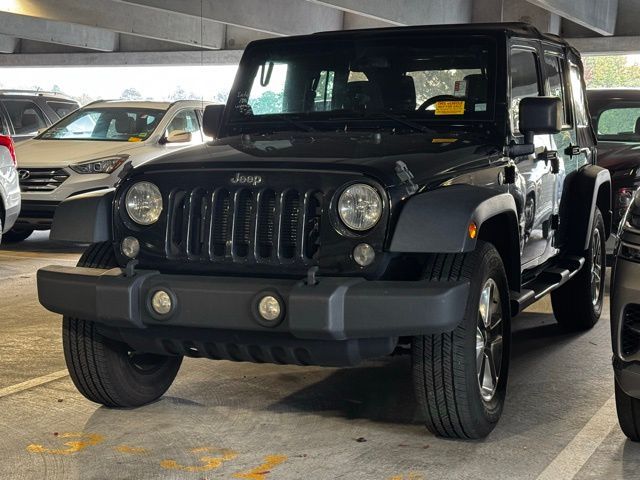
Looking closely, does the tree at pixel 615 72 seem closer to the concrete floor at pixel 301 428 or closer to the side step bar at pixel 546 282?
the side step bar at pixel 546 282

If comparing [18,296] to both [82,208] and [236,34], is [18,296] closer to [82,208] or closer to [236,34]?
[82,208]

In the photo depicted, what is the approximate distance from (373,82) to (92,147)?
23.3 ft

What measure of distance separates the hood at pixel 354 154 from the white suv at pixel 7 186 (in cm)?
500

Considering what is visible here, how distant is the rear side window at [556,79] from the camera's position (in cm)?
646

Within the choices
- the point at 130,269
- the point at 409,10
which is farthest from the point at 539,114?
the point at 409,10

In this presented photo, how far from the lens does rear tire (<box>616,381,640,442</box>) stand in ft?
14.8

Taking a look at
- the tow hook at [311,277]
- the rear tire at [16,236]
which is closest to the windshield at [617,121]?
the tow hook at [311,277]

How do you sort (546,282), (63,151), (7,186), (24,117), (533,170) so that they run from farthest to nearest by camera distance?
(24,117)
(63,151)
(7,186)
(546,282)
(533,170)

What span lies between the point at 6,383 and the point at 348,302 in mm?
2424

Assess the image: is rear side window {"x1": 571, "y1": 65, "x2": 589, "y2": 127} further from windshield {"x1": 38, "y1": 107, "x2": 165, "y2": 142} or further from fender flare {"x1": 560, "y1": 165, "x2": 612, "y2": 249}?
windshield {"x1": 38, "y1": 107, "x2": 165, "y2": 142}

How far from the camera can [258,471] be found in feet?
14.2

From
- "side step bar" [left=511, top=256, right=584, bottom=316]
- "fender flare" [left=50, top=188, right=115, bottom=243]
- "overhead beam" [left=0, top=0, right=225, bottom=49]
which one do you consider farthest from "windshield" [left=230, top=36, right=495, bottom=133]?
"overhead beam" [left=0, top=0, right=225, bottom=49]

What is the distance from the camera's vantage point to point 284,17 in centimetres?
2222

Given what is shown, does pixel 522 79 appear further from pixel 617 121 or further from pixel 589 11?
pixel 589 11
